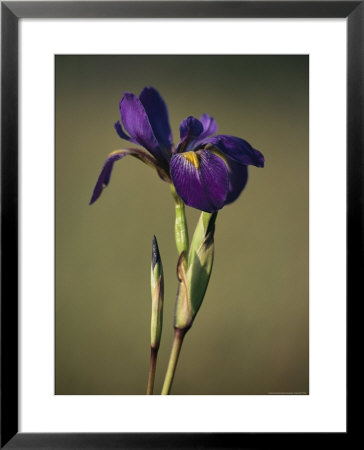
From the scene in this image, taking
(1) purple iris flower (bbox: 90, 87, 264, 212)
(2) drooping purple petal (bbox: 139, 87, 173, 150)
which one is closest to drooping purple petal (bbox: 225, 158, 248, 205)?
(1) purple iris flower (bbox: 90, 87, 264, 212)

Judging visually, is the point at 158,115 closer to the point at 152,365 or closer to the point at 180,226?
the point at 180,226

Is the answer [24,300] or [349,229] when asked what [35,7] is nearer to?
[24,300]

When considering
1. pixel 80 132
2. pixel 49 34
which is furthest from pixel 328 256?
pixel 49 34

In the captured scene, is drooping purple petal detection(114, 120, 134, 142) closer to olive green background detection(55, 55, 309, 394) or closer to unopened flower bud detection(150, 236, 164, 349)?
olive green background detection(55, 55, 309, 394)

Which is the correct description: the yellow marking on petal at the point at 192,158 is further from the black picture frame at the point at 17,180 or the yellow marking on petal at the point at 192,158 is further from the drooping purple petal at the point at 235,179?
the black picture frame at the point at 17,180

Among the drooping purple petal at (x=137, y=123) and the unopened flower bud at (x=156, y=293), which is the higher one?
the drooping purple petal at (x=137, y=123)

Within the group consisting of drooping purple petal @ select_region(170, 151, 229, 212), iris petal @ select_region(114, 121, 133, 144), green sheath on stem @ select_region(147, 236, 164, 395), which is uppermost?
iris petal @ select_region(114, 121, 133, 144)

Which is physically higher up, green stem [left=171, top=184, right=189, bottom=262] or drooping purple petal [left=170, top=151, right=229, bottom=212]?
drooping purple petal [left=170, top=151, right=229, bottom=212]

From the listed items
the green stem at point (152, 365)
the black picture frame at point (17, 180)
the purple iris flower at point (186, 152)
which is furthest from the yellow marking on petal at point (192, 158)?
the green stem at point (152, 365)
